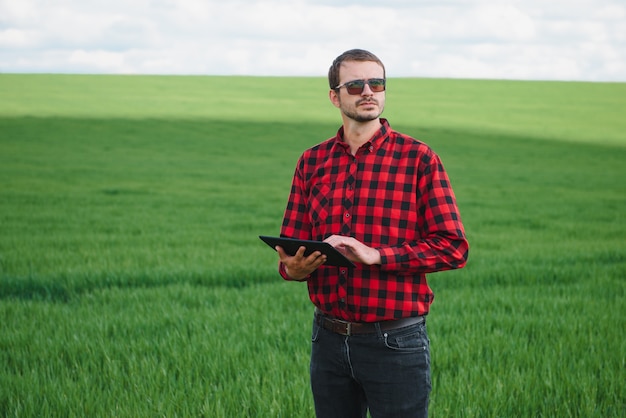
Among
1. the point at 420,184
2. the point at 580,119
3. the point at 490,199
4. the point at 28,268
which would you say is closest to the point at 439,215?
the point at 420,184

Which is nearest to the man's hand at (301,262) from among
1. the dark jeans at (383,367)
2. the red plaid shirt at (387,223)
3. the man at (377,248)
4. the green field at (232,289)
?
the man at (377,248)

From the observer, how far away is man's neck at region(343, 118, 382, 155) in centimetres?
265

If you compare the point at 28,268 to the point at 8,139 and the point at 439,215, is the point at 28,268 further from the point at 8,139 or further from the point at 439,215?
the point at 8,139

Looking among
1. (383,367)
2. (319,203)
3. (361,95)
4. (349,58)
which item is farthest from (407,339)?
(349,58)

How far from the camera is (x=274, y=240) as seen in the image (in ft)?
8.18

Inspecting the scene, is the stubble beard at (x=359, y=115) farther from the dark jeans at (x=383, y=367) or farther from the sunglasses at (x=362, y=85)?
the dark jeans at (x=383, y=367)

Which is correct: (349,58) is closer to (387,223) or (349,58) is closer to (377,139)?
(377,139)

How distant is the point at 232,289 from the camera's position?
7.55m

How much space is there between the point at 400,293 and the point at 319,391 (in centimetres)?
53

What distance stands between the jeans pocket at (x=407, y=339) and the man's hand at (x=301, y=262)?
0.38 meters

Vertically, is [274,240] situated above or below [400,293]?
above

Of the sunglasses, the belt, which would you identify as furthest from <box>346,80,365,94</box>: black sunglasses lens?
the belt

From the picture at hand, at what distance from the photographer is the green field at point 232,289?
4320 millimetres

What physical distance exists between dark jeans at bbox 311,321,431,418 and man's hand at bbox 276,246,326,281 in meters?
0.29
